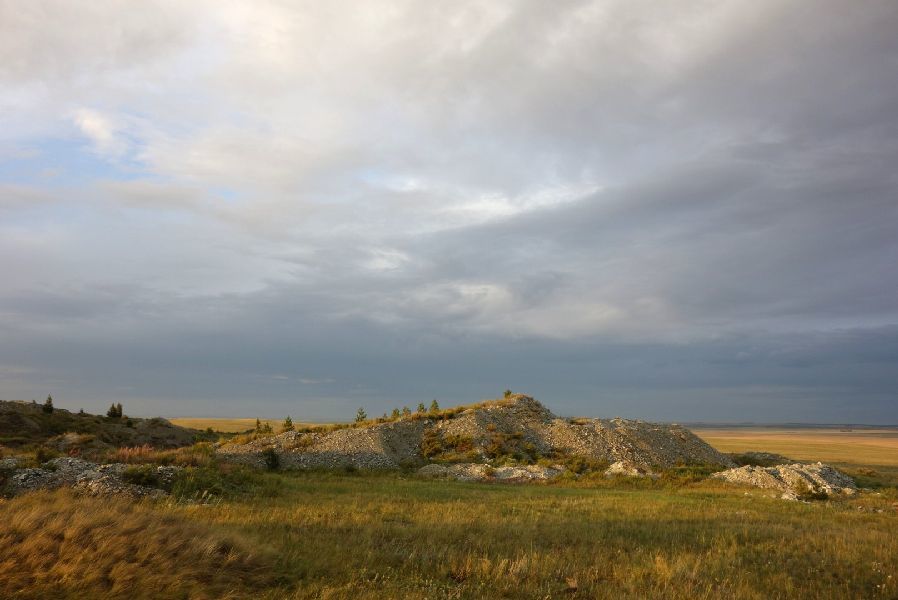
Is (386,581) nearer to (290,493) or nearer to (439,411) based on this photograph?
(290,493)

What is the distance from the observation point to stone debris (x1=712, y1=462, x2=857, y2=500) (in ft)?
91.2

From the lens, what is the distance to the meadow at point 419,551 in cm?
703

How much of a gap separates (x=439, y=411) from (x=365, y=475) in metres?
18.7

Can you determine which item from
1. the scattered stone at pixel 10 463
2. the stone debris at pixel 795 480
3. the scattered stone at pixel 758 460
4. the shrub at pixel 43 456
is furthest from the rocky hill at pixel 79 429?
Answer: the scattered stone at pixel 758 460

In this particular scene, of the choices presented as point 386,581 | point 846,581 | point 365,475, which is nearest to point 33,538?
point 386,581

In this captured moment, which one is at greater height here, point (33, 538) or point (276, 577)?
point (33, 538)

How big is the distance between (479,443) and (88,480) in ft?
94.0

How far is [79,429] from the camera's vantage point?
5134 cm

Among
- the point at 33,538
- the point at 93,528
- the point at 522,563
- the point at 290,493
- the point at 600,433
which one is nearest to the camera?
the point at 33,538

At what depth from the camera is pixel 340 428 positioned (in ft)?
150

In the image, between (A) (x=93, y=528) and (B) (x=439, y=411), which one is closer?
(A) (x=93, y=528)

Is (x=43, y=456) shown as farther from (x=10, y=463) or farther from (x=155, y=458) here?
(x=155, y=458)

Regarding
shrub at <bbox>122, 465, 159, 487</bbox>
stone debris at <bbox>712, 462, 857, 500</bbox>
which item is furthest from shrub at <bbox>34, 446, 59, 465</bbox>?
stone debris at <bbox>712, 462, 857, 500</bbox>

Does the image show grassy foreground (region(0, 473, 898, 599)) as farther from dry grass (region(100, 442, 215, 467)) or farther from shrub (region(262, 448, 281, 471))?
shrub (region(262, 448, 281, 471))
